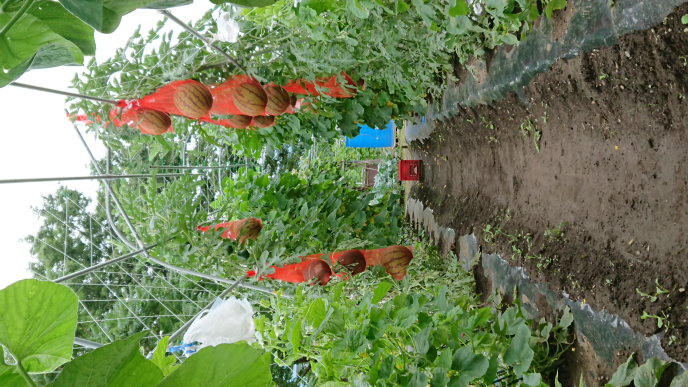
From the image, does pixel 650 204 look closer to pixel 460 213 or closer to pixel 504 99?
pixel 504 99

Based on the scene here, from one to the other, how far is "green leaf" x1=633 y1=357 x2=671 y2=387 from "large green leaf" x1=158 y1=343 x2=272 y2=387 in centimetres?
115

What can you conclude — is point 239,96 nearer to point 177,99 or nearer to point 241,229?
point 177,99

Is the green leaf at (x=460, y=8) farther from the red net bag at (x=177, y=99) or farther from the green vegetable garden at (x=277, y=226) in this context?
the red net bag at (x=177, y=99)

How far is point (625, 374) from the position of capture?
1198mm

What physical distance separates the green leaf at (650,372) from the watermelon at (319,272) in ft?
5.33

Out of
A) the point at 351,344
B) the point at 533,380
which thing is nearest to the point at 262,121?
the point at 351,344

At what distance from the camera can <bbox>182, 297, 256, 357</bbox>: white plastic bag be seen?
6.46 feet

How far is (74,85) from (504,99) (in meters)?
2.23

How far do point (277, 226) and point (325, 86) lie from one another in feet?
3.24

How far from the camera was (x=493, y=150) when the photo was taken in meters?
2.47

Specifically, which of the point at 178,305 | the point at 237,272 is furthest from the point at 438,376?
the point at 178,305

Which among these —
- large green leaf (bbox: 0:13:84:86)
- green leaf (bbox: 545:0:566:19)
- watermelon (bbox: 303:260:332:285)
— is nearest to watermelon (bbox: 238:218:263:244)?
watermelon (bbox: 303:260:332:285)

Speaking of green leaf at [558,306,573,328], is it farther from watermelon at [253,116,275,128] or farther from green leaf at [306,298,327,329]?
watermelon at [253,116,275,128]

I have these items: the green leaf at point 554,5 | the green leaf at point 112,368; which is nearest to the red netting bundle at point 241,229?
the green leaf at point 554,5
